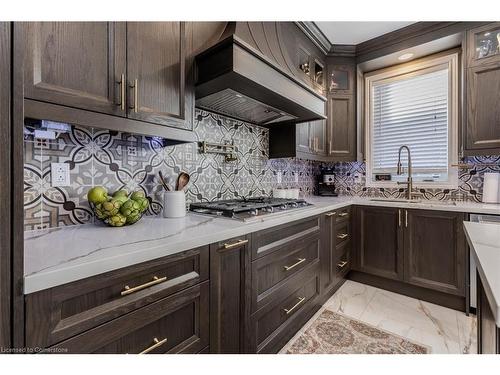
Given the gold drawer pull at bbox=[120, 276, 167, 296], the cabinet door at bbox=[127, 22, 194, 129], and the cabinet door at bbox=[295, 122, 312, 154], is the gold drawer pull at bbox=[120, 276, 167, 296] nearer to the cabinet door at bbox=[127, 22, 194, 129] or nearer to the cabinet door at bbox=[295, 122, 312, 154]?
the cabinet door at bbox=[127, 22, 194, 129]

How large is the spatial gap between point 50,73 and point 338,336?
2125 mm

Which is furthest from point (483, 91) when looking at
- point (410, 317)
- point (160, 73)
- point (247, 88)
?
point (160, 73)

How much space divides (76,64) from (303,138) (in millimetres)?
1885

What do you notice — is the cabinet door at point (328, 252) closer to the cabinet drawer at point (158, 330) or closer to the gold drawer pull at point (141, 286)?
the cabinet drawer at point (158, 330)

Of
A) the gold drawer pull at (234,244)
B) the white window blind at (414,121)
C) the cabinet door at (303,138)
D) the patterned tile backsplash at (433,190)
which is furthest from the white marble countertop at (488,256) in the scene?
the white window blind at (414,121)

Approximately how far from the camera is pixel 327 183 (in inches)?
121

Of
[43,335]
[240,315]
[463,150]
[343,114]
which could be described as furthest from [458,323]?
[43,335]

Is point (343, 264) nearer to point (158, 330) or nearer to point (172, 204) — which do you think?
point (172, 204)

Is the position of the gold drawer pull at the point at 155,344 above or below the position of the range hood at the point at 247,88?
below

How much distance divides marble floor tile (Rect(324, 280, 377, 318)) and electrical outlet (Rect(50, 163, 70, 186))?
2092mm

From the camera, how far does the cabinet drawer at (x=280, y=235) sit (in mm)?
1286

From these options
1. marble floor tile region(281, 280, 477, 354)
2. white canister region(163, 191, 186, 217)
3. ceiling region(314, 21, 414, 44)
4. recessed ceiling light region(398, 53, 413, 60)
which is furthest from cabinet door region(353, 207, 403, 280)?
white canister region(163, 191, 186, 217)

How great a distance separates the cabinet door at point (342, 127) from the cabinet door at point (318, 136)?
95mm

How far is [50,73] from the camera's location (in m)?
0.85
